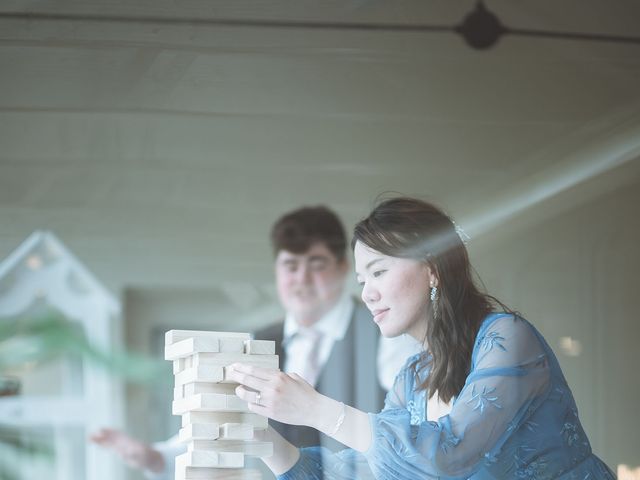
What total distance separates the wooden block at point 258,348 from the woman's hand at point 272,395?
0.04 meters

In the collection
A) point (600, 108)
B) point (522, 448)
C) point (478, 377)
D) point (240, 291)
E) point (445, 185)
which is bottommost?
point (522, 448)

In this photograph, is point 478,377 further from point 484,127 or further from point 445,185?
point 484,127

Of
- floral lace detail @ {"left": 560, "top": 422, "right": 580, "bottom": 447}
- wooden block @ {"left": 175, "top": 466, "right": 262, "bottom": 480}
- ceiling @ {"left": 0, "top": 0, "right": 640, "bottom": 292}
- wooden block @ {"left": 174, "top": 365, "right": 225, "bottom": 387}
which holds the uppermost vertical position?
ceiling @ {"left": 0, "top": 0, "right": 640, "bottom": 292}

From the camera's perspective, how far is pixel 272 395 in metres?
1.85

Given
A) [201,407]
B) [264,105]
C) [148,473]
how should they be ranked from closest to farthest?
[201,407]
[148,473]
[264,105]

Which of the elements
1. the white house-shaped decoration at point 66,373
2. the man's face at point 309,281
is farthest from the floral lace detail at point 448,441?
the white house-shaped decoration at point 66,373

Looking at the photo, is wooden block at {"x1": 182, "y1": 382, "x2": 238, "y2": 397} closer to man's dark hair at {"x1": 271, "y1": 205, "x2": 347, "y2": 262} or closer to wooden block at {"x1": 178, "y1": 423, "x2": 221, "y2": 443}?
wooden block at {"x1": 178, "y1": 423, "x2": 221, "y2": 443}

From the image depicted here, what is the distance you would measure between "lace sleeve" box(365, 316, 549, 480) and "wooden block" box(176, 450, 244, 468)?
0.22 metres

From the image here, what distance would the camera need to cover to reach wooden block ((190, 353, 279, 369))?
185 cm

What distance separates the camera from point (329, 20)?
2.44 metres

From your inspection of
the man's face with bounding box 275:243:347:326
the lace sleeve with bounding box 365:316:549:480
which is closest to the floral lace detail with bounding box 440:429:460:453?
the lace sleeve with bounding box 365:316:549:480

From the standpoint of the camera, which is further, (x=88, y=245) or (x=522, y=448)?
Answer: (x=88, y=245)

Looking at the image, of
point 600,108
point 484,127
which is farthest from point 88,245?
point 600,108

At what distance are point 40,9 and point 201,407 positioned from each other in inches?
37.9
